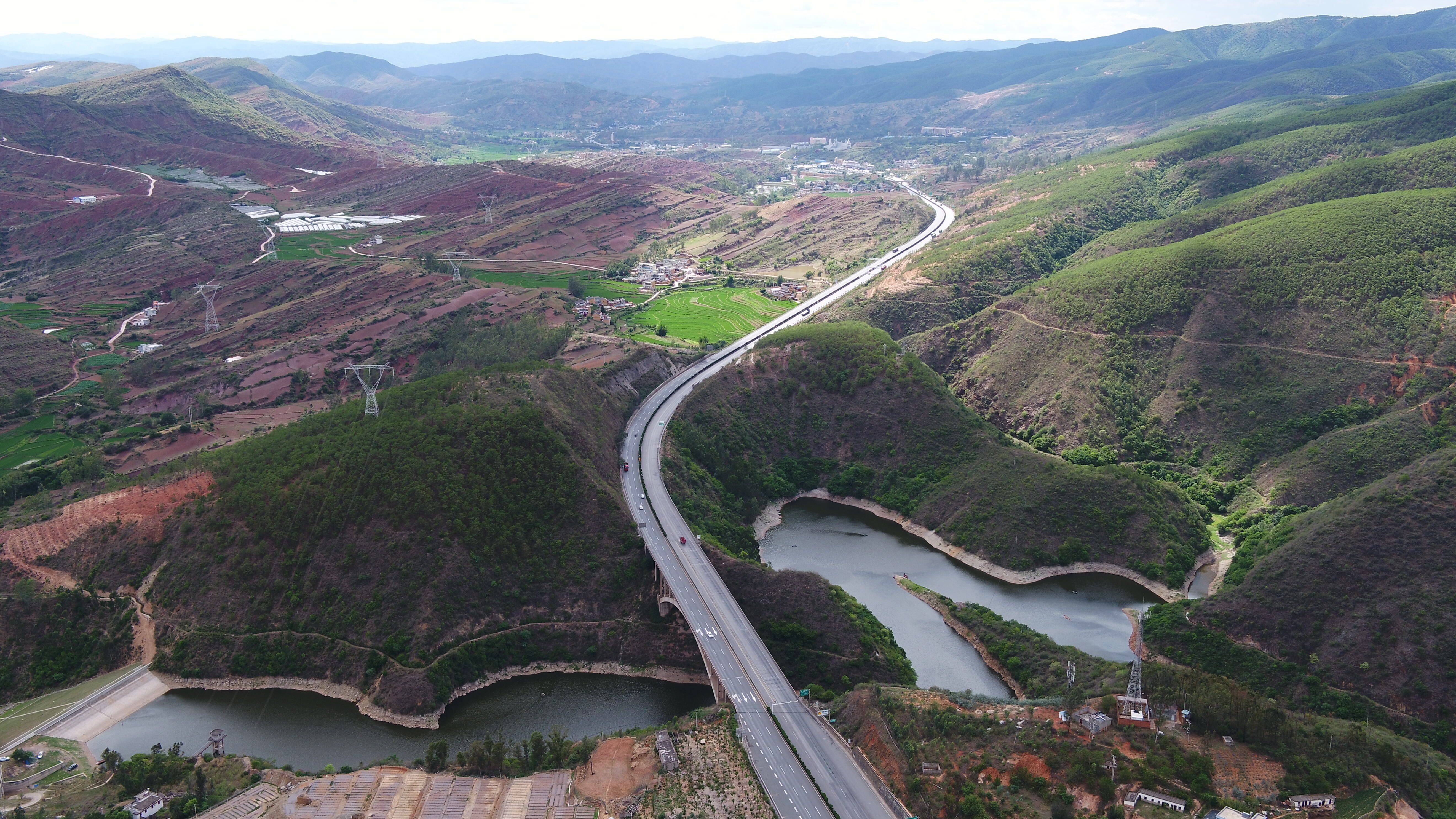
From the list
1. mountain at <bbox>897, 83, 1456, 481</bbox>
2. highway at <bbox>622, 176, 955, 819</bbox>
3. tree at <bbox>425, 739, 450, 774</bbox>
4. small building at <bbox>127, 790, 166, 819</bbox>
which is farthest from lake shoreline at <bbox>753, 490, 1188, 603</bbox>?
small building at <bbox>127, 790, 166, 819</bbox>

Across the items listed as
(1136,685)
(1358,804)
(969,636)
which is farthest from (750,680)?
(1358,804)

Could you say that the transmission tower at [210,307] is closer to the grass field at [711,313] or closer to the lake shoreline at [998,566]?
the grass field at [711,313]

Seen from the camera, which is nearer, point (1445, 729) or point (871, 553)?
point (1445, 729)

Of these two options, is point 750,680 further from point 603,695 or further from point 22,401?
point 22,401

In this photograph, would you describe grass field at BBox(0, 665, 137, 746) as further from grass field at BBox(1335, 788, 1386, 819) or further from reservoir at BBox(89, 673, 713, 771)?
grass field at BBox(1335, 788, 1386, 819)

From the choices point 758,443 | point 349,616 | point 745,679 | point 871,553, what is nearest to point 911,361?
point 758,443

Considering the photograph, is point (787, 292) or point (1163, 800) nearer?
point (1163, 800)

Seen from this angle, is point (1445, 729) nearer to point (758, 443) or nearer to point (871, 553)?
point (871, 553)
